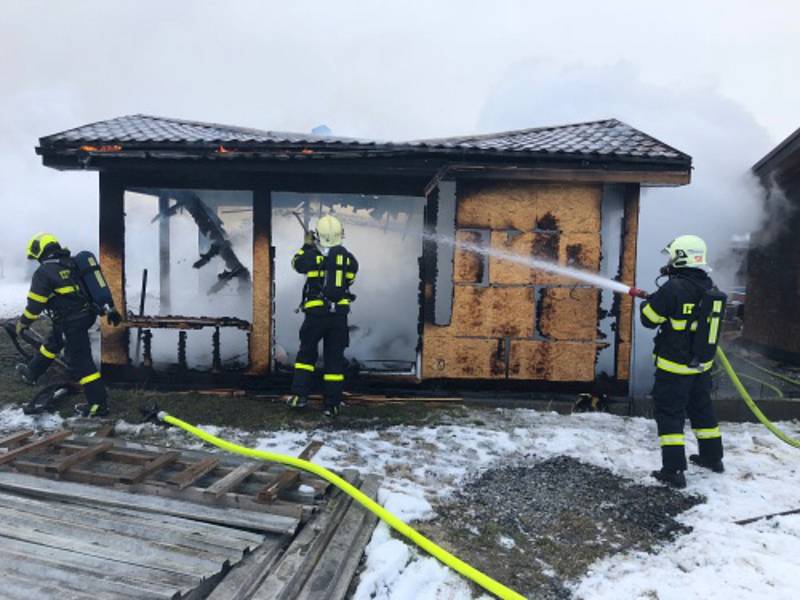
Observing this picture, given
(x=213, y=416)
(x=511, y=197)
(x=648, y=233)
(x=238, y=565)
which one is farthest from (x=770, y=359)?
(x=238, y=565)

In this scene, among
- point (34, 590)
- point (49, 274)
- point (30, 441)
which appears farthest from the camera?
point (49, 274)

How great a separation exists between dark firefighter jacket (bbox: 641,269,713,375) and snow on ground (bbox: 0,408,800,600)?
1087 millimetres

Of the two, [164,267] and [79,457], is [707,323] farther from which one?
[164,267]

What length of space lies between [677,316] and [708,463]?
4.95 ft

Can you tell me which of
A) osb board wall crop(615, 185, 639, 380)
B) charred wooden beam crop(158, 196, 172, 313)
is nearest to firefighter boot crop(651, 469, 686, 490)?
osb board wall crop(615, 185, 639, 380)

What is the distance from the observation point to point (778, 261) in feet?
35.3

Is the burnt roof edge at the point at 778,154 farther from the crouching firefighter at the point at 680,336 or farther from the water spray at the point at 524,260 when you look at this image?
the crouching firefighter at the point at 680,336

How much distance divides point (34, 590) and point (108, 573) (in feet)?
1.09

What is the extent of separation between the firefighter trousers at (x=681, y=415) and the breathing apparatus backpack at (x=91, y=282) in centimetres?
611

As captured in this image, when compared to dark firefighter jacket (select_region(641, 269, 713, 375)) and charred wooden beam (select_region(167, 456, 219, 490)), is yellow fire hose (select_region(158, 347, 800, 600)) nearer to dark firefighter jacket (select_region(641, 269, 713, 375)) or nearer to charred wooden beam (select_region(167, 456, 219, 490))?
charred wooden beam (select_region(167, 456, 219, 490))

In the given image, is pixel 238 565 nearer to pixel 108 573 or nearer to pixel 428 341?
pixel 108 573

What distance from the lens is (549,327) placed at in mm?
7121

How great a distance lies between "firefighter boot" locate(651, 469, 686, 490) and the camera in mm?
4574

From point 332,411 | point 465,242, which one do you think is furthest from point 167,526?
point 465,242
